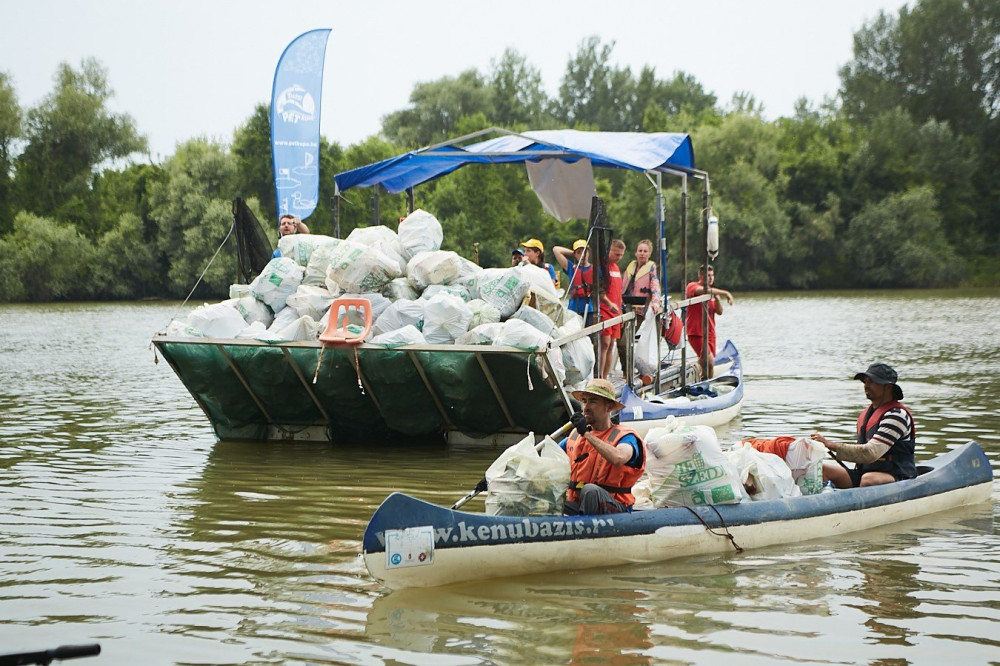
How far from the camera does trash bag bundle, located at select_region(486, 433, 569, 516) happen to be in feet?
23.4

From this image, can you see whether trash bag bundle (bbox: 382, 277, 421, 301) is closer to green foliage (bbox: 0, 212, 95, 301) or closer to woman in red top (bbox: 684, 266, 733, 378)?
woman in red top (bbox: 684, 266, 733, 378)

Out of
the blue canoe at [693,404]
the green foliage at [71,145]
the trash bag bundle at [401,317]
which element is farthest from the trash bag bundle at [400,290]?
the green foliage at [71,145]

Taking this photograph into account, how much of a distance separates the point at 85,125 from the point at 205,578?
60.5 m

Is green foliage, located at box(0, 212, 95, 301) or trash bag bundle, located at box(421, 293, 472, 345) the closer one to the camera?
trash bag bundle, located at box(421, 293, 472, 345)

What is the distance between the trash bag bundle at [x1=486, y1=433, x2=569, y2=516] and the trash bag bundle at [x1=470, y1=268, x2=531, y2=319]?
4.00 m

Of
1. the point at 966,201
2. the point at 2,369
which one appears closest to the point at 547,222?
the point at 966,201

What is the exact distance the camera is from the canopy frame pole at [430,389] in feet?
34.7

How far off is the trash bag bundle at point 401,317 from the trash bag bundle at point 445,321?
0.21 m

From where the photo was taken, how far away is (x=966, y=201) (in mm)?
63906

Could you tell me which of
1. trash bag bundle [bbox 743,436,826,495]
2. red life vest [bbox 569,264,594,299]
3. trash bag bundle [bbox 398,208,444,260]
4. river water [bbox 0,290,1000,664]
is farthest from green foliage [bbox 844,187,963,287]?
trash bag bundle [bbox 743,436,826,495]

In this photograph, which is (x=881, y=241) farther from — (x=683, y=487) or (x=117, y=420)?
(x=683, y=487)

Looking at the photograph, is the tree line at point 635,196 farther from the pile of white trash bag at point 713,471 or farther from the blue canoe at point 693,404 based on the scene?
the pile of white trash bag at point 713,471

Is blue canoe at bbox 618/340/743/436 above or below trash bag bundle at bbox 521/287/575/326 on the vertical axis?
below

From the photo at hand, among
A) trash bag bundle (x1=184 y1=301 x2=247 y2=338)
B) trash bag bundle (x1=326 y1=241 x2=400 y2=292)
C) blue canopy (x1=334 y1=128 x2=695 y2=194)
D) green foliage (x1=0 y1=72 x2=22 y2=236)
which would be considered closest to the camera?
trash bag bundle (x1=184 y1=301 x2=247 y2=338)
